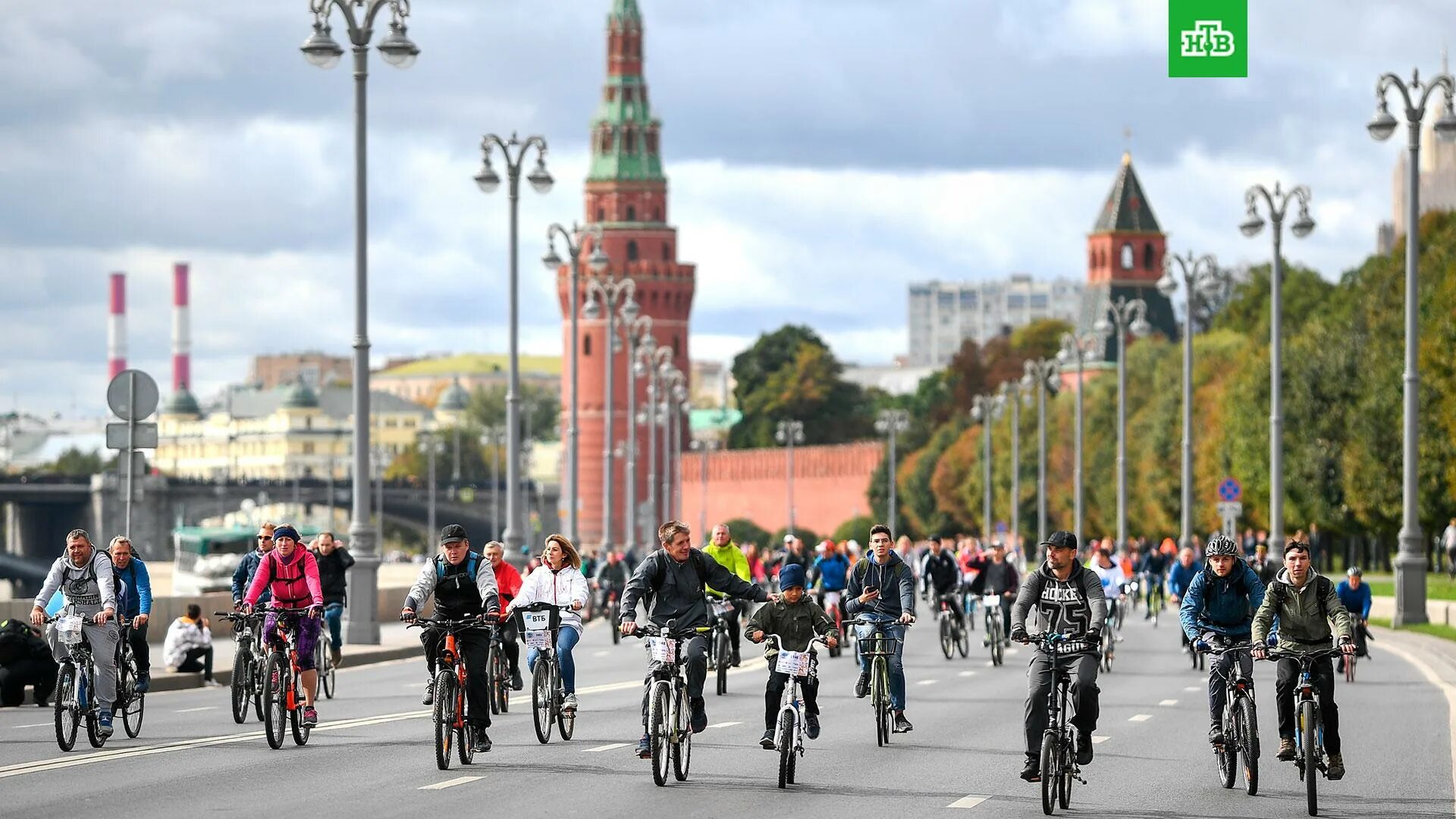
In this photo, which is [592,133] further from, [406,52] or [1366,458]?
[406,52]

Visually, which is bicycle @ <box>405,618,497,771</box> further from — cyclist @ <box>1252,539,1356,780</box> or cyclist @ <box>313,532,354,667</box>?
cyclist @ <box>313,532,354,667</box>

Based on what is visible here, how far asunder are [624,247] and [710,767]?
15221cm

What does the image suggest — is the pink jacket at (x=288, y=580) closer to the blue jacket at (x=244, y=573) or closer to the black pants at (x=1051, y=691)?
the blue jacket at (x=244, y=573)

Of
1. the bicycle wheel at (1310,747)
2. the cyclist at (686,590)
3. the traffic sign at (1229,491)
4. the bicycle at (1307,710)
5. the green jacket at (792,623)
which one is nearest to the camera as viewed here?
the bicycle wheel at (1310,747)

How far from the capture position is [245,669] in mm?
19734

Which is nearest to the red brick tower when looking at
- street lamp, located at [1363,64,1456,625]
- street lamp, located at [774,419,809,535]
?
street lamp, located at [774,419,809,535]

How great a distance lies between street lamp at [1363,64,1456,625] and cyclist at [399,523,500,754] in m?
22.2

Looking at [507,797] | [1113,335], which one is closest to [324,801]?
[507,797]

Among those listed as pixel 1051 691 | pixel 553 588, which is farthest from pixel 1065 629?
pixel 553 588

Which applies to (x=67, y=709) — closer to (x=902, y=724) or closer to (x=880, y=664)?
(x=880, y=664)

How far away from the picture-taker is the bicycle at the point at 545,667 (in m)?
18.9

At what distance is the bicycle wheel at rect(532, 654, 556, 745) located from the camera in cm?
1898

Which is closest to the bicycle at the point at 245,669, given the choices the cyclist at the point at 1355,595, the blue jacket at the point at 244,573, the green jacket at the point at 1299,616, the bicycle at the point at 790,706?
the blue jacket at the point at 244,573

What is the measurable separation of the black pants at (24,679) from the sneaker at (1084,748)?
11814 millimetres
